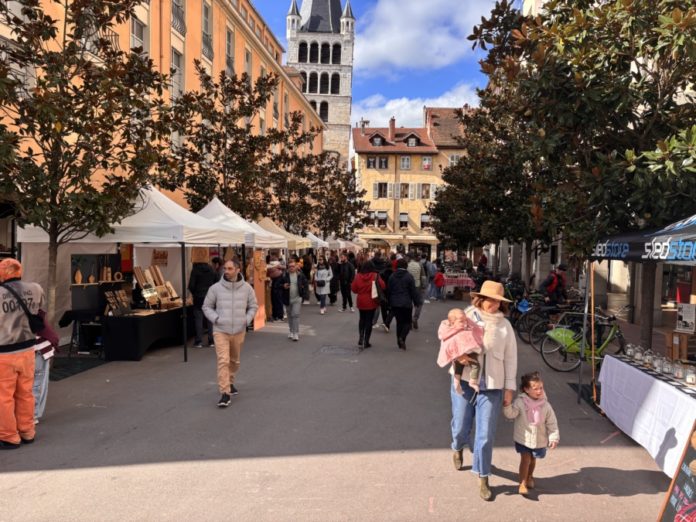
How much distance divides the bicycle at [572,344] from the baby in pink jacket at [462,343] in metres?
4.89

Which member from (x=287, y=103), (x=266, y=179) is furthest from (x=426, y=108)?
(x=266, y=179)

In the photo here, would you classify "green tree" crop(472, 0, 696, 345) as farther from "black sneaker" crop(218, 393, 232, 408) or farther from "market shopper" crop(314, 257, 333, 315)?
"market shopper" crop(314, 257, 333, 315)

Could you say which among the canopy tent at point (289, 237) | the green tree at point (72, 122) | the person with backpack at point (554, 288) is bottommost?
the person with backpack at point (554, 288)

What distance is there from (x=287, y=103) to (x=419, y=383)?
33171 millimetres

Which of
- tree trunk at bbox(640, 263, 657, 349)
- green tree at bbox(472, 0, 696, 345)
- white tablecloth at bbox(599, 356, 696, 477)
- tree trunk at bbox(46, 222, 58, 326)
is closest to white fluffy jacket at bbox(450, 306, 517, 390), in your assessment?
white tablecloth at bbox(599, 356, 696, 477)

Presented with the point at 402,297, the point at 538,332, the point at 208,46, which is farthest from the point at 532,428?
the point at 208,46

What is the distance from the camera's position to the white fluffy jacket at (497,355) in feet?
14.8

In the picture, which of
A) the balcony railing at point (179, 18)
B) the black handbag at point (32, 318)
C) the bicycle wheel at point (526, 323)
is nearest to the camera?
the black handbag at point (32, 318)

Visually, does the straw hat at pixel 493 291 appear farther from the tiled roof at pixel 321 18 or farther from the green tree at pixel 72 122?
the tiled roof at pixel 321 18

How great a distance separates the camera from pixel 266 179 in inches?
767

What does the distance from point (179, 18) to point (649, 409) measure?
2007 cm

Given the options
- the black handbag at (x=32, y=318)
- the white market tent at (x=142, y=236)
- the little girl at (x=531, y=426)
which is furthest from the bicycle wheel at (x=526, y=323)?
the black handbag at (x=32, y=318)

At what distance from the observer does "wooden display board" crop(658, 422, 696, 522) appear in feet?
12.0

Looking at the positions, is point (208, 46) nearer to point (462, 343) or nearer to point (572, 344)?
point (572, 344)
